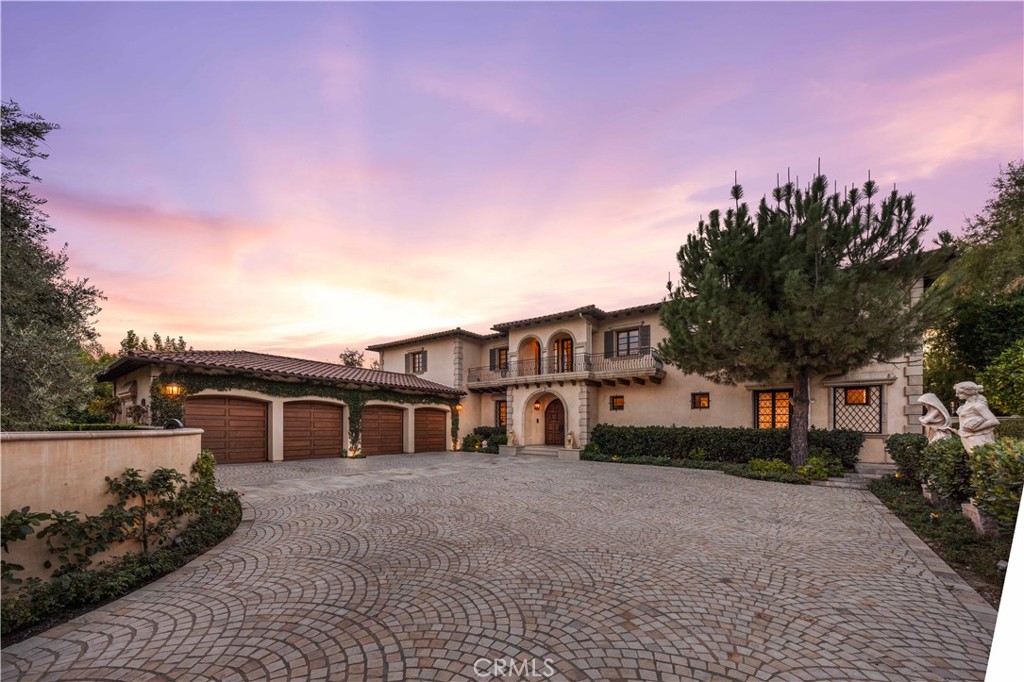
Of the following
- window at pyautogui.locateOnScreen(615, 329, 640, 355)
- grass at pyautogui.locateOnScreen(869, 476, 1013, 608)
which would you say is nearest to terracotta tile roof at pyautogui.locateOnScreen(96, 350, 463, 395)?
window at pyautogui.locateOnScreen(615, 329, 640, 355)

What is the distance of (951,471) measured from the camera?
6910 mm

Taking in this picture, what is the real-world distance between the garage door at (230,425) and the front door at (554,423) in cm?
1302

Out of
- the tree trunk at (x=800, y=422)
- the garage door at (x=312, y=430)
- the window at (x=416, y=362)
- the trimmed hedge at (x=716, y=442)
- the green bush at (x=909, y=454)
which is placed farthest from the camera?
the window at (x=416, y=362)

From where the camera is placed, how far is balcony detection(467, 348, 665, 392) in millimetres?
17031

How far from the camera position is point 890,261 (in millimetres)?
10969

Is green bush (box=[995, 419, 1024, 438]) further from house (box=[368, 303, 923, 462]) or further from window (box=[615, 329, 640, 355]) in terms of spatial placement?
window (box=[615, 329, 640, 355])

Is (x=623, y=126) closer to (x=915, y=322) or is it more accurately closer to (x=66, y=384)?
(x=915, y=322)

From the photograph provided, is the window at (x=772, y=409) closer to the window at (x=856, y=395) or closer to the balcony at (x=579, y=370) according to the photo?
the window at (x=856, y=395)

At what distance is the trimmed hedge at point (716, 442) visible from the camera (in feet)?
42.9

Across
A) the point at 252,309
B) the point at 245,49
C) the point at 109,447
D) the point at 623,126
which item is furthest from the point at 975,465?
the point at 252,309

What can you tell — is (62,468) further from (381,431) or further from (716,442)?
(716,442)

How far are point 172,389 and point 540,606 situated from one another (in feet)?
46.5

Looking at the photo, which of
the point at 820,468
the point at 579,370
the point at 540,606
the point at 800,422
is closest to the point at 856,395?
the point at 800,422

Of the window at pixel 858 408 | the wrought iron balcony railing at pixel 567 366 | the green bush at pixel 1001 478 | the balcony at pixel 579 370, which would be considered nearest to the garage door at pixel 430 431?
the balcony at pixel 579 370
